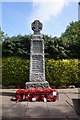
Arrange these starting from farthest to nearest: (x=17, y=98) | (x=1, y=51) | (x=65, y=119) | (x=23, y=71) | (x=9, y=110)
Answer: (x=1, y=51), (x=23, y=71), (x=17, y=98), (x=9, y=110), (x=65, y=119)

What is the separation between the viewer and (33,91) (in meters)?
11.0

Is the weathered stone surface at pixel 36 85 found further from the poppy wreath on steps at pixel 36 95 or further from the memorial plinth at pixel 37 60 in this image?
the poppy wreath on steps at pixel 36 95

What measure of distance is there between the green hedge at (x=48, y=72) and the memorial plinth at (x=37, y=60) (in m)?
4.23

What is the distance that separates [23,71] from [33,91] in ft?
21.8

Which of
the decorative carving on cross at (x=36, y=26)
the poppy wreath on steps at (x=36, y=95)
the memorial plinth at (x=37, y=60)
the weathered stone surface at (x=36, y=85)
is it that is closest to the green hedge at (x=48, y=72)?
the memorial plinth at (x=37, y=60)

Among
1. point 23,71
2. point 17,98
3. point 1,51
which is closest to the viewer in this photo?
point 17,98

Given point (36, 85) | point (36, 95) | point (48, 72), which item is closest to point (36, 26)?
point (36, 85)

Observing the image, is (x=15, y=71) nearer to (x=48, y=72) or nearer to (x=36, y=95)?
(x=48, y=72)

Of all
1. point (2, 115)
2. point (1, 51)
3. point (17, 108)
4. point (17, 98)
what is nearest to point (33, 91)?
point (17, 98)

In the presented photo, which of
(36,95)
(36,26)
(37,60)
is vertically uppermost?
(36,26)

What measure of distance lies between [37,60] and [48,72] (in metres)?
4.49

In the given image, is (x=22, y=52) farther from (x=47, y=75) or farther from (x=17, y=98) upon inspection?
(x=17, y=98)

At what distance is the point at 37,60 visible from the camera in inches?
527

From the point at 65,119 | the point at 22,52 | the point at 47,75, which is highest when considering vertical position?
the point at 22,52
